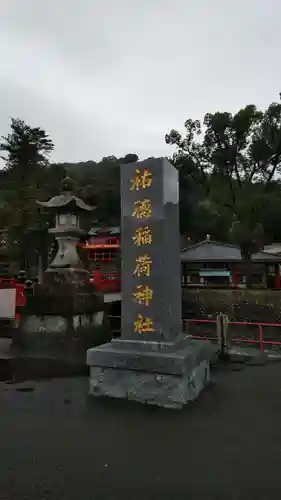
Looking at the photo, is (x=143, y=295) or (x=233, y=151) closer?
(x=143, y=295)

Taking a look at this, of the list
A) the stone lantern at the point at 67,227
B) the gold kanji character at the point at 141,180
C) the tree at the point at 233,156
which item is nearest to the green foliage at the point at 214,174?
the tree at the point at 233,156

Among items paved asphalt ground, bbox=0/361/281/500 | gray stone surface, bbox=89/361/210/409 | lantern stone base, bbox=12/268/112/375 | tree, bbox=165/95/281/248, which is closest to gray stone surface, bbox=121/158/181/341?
gray stone surface, bbox=89/361/210/409

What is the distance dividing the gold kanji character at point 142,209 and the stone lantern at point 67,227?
17.9 feet

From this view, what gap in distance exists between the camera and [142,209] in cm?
589

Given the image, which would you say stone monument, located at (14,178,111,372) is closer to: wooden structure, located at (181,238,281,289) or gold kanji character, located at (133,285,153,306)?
gold kanji character, located at (133,285,153,306)

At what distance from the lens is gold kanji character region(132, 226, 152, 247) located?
5.80 metres

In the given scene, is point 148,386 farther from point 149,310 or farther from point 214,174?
point 214,174

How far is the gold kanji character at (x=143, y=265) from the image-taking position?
5777 millimetres

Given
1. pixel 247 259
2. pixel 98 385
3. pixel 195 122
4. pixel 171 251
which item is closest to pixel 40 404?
pixel 98 385

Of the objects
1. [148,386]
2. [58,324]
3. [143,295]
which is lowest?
[148,386]

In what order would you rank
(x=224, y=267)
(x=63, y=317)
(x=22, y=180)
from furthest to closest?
(x=224, y=267) → (x=22, y=180) → (x=63, y=317)

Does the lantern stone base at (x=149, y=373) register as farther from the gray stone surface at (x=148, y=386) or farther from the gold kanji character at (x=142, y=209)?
the gold kanji character at (x=142, y=209)

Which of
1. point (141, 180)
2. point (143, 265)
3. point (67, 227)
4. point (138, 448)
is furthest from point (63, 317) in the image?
point (138, 448)

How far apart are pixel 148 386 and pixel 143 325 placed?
34.8 inches
